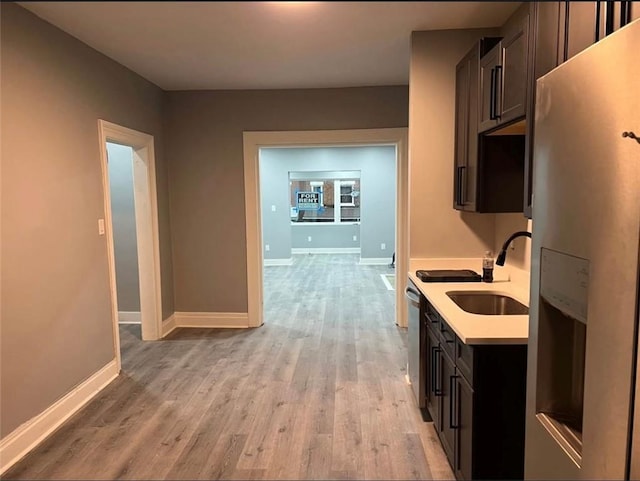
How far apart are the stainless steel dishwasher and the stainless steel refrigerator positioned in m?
1.30

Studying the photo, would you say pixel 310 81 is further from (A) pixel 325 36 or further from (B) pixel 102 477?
(B) pixel 102 477

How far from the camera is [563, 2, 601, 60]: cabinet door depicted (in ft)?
3.17

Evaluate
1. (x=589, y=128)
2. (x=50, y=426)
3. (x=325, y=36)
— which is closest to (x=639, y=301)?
(x=589, y=128)

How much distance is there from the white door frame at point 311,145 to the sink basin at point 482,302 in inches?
67.4

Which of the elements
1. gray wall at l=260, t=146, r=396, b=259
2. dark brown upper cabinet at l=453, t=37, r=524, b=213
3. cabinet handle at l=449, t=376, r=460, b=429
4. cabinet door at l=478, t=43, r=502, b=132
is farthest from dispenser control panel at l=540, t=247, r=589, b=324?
gray wall at l=260, t=146, r=396, b=259

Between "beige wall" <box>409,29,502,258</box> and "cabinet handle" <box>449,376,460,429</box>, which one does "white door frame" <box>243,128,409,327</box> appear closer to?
"beige wall" <box>409,29,502,258</box>

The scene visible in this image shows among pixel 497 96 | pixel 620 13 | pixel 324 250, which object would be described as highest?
pixel 497 96

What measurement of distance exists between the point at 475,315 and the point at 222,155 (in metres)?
3.16

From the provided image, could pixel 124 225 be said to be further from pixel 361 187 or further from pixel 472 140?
pixel 361 187

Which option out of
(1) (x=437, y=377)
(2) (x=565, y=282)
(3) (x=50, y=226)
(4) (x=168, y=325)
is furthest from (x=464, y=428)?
(4) (x=168, y=325)

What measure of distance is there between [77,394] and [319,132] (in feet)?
9.81

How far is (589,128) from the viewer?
86 centimetres

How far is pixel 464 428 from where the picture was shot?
5.49 feet

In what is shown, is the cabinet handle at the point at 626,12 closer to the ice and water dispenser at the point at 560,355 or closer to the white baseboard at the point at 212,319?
the ice and water dispenser at the point at 560,355
